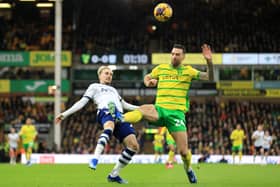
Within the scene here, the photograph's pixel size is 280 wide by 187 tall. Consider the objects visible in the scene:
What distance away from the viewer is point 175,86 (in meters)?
12.6

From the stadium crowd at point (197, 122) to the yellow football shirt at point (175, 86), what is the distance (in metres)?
25.8

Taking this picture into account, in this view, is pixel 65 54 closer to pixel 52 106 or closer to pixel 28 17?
pixel 52 106

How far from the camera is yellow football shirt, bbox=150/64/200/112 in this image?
12.6m

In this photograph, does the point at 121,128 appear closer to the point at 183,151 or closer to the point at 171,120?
the point at 171,120

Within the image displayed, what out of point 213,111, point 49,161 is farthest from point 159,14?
point 213,111

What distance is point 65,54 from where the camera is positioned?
142ft

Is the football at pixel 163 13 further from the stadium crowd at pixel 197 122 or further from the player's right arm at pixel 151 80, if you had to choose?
the stadium crowd at pixel 197 122

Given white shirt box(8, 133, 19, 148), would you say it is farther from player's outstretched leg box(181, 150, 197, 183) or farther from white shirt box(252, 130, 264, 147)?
player's outstretched leg box(181, 150, 197, 183)

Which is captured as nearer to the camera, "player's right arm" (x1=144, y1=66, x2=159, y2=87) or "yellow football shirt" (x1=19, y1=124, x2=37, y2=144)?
"player's right arm" (x1=144, y1=66, x2=159, y2=87)

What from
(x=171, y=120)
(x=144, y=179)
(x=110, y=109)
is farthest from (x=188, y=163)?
(x=144, y=179)

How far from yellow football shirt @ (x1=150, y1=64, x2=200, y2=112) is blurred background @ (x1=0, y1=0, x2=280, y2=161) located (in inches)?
1041

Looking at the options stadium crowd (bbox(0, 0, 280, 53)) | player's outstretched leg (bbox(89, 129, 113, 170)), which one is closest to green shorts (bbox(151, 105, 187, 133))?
player's outstretched leg (bbox(89, 129, 113, 170))

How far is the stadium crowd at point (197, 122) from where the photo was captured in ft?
131

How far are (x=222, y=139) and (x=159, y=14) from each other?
24.1 metres
